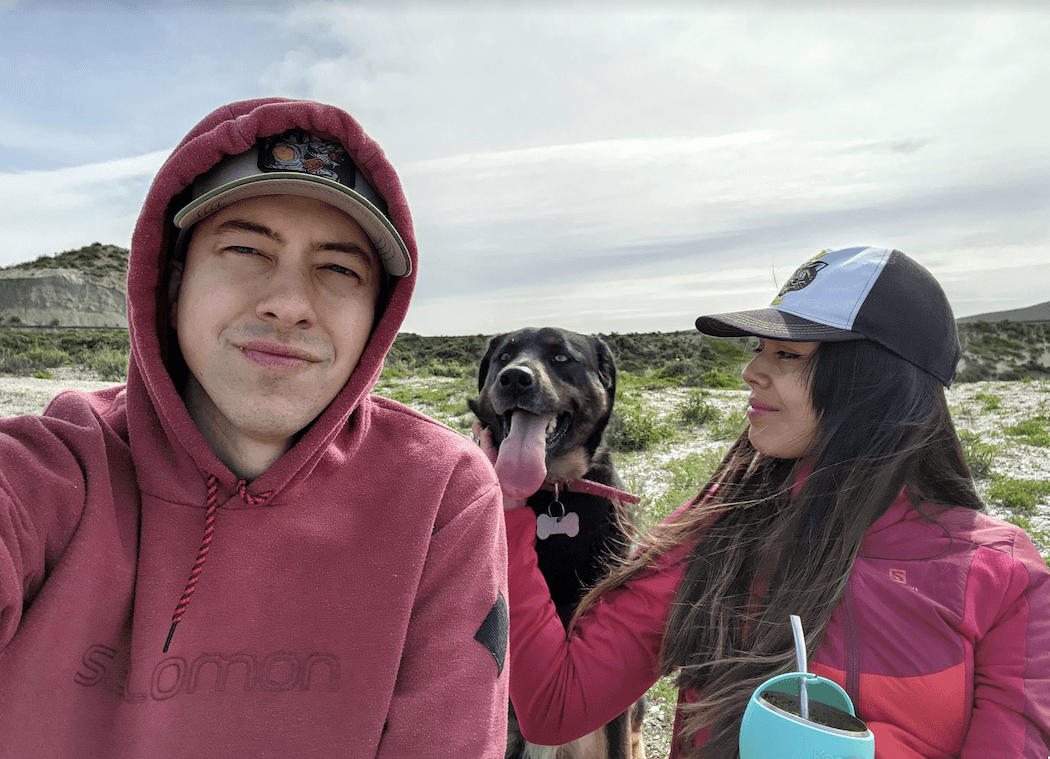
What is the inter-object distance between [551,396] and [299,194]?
1.72 meters

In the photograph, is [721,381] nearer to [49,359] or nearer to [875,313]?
[875,313]

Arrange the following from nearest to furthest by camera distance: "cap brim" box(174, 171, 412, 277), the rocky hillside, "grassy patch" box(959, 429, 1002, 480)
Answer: "cap brim" box(174, 171, 412, 277)
"grassy patch" box(959, 429, 1002, 480)
the rocky hillside

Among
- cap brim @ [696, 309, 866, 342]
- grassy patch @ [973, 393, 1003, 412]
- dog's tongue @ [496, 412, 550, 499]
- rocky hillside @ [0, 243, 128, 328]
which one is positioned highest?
rocky hillside @ [0, 243, 128, 328]

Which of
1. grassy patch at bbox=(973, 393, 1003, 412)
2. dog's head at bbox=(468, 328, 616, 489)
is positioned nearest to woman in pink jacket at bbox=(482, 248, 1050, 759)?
dog's head at bbox=(468, 328, 616, 489)

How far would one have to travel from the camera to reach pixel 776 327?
1693mm

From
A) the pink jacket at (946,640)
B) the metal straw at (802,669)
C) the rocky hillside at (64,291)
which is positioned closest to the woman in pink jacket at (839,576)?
the pink jacket at (946,640)

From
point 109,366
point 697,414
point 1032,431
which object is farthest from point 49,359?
point 1032,431

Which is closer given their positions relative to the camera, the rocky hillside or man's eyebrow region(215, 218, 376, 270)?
man's eyebrow region(215, 218, 376, 270)

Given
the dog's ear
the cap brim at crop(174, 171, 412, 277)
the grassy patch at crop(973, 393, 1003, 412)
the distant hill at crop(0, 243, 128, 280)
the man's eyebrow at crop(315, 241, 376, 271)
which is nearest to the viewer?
the cap brim at crop(174, 171, 412, 277)

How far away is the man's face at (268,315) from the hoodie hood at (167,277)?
0.19ft

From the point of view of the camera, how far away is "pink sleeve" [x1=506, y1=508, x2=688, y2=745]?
5.83 ft

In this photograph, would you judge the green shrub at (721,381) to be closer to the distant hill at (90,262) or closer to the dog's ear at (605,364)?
the dog's ear at (605,364)

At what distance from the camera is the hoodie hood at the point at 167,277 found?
4.38 feet

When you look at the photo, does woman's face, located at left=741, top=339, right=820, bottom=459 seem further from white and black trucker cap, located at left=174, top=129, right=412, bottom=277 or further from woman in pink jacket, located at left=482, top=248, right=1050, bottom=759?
white and black trucker cap, located at left=174, top=129, right=412, bottom=277
